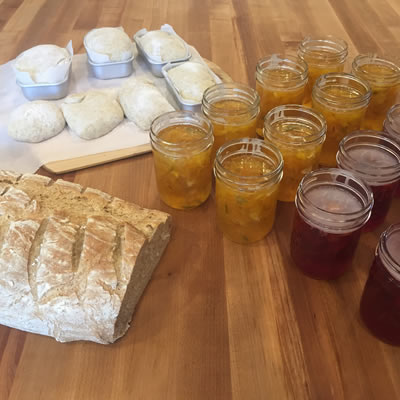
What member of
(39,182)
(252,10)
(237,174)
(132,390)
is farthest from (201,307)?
(252,10)

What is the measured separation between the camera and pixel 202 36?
237cm

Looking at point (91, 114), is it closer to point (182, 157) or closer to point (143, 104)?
point (143, 104)

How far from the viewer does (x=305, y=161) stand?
49.4 inches

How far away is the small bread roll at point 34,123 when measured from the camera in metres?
1.58

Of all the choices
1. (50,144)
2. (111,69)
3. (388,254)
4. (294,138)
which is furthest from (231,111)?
(111,69)

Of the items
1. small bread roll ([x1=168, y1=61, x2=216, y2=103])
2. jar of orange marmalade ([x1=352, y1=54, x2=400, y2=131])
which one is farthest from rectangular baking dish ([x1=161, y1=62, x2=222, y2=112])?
jar of orange marmalade ([x1=352, y1=54, x2=400, y2=131])

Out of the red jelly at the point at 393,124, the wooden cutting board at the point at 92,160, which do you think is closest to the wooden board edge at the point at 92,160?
the wooden cutting board at the point at 92,160


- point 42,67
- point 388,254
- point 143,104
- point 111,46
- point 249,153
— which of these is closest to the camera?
point 388,254

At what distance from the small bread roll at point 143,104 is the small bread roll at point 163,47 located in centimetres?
29

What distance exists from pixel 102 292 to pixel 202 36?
191 cm

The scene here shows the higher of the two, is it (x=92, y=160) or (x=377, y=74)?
(x=377, y=74)

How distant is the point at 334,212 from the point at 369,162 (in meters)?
0.31

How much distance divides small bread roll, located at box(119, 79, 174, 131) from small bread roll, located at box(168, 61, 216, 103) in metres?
0.10

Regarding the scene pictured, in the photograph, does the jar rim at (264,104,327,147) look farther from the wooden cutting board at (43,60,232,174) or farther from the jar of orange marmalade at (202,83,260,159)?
the wooden cutting board at (43,60,232,174)
